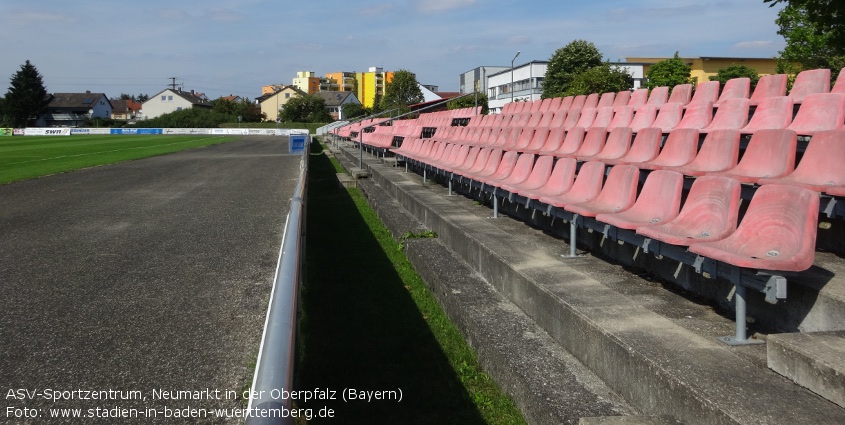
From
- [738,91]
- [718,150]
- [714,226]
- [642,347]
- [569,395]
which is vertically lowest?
[569,395]

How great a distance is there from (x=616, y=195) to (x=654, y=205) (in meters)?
0.60

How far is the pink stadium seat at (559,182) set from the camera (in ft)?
18.3

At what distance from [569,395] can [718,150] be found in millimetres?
2806

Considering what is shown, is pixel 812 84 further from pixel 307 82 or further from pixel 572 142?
pixel 307 82

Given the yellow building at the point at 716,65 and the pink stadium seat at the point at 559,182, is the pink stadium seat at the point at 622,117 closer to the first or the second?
the pink stadium seat at the point at 559,182

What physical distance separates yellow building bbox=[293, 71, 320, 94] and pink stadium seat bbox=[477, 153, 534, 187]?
157 metres

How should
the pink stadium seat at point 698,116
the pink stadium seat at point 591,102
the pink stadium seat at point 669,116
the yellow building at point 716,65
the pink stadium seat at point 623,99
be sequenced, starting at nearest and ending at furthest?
the pink stadium seat at point 698,116
the pink stadium seat at point 669,116
the pink stadium seat at point 623,99
the pink stadium seat at point 591,102
the yellow building at point 716,65

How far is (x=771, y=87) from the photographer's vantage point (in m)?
6.95

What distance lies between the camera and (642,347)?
2.71 meters

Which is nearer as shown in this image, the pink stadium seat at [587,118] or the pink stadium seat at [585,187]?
the pink stadium seat at [585,187]

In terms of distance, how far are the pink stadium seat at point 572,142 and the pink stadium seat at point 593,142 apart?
0.54ft

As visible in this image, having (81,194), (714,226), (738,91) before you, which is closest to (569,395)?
(714,226)

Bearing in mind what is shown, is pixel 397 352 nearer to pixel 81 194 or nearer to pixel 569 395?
pixel 569 395

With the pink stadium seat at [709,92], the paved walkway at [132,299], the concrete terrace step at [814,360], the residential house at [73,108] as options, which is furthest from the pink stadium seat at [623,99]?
the residential house at [73,108]
